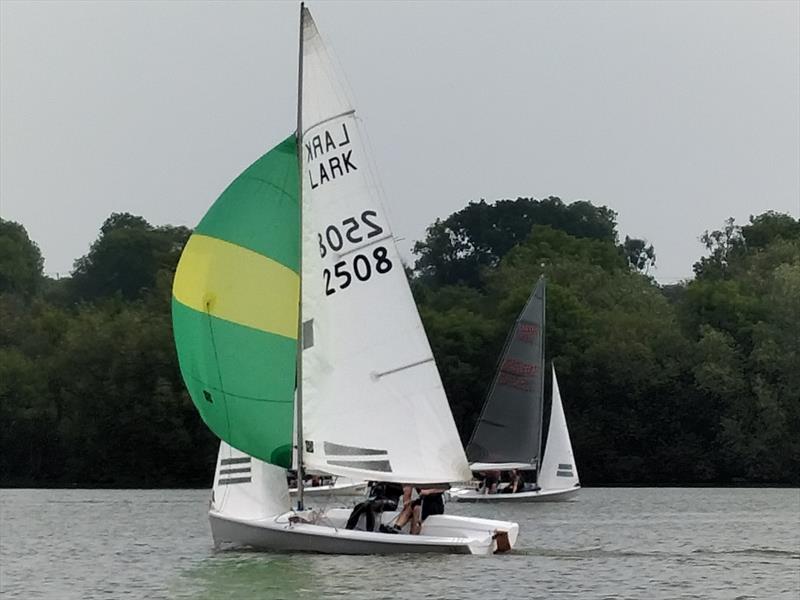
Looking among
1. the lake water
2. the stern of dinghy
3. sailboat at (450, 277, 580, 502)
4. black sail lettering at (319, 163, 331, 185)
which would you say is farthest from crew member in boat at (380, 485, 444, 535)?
sailboat at (450, 277, 580, 502)

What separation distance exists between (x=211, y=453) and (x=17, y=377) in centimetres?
842

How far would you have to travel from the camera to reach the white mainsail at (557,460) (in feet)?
189

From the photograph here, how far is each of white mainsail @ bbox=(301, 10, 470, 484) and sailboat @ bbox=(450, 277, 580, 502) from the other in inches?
1054

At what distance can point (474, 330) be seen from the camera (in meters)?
78.1

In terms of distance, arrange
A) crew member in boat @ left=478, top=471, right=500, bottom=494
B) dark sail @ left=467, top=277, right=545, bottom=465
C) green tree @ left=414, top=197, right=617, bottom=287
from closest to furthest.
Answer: crew member in boat @ left=478, top=471, right=500, bottom=494 → dark sail @ left=467, top=277, right=545, bottom=465 → green tree @ left=414, top=197, right=617, bottom=287

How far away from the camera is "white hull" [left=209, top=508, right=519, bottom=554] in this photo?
95.8ft

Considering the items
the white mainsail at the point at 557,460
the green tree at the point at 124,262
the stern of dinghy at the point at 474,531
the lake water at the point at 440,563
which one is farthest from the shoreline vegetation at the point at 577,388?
the stern of dinghy at the point at 474,531

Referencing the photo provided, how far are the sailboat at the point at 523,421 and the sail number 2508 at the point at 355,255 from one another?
88.6ft

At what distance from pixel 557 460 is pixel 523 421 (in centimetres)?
156

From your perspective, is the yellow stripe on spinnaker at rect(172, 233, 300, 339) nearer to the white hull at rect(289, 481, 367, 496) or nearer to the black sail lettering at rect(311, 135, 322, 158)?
the black sail lettering at rect(311, 135, 322, 158)

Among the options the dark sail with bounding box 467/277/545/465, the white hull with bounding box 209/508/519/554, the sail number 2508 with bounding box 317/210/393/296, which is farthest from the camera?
the dark sail with bounding box 467/277/545/465

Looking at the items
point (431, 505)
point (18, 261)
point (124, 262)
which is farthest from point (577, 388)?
point (431, 505)

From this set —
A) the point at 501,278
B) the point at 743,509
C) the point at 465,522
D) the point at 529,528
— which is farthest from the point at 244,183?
the point at 501,278

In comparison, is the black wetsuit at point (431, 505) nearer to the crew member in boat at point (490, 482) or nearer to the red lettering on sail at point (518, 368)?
the crew member in boat at point (490, 482)
